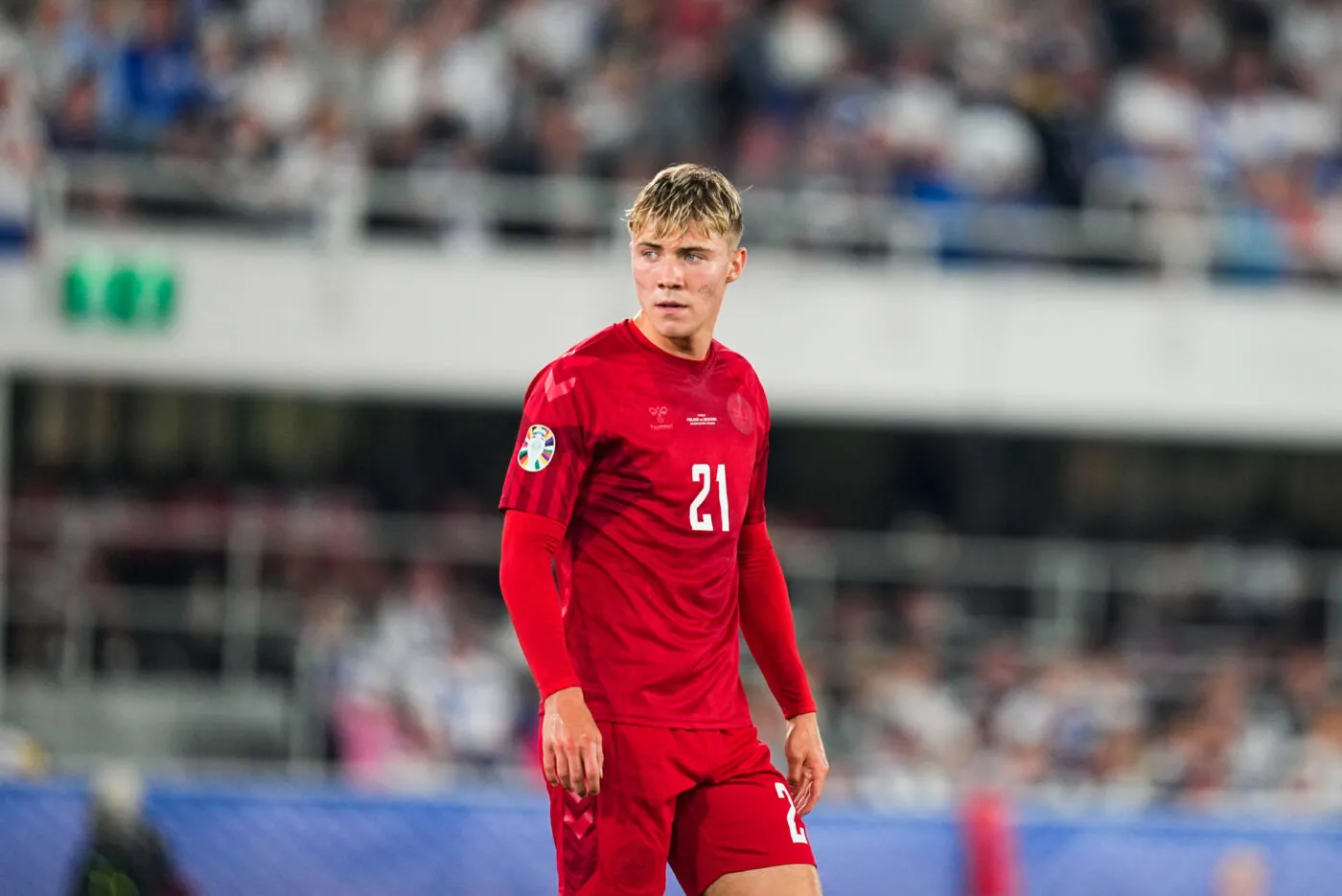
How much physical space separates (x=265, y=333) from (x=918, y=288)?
14.0 ft

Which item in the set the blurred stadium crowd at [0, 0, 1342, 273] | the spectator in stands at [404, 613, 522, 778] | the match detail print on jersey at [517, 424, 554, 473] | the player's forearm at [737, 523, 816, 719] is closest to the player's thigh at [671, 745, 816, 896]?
the player's forearm at [737, 523, 816, 719]

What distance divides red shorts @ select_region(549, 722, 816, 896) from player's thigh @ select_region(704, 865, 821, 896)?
14 millimetres

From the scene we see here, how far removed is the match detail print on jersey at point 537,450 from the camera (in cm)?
439

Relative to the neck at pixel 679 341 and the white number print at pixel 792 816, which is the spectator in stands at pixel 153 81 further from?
the white number print at pixel 792 816

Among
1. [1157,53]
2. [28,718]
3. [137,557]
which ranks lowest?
[28,718]

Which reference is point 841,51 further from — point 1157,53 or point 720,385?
point 720,385

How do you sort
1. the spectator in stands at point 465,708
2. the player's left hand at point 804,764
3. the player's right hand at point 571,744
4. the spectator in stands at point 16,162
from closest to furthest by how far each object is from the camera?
the player's right hand at point 571,744 → the player's left hand at point 804,764 → the spectator in stands at point 465,708 → the spectator in stands at point 16,162

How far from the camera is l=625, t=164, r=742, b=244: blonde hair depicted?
4.42 m

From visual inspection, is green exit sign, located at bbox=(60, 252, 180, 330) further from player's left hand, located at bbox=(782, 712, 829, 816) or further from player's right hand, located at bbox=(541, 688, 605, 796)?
player's right hand, located at bbox=(541, 688, 605, 796)

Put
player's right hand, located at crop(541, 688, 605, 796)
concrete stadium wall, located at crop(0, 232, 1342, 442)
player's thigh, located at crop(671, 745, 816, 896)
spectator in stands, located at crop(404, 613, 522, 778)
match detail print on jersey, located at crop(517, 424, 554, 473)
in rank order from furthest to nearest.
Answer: concrete stadium wall, located at crop(0, 232, 1342, 442) < spectator in stands, located at crop(404, 613, 522, 778) < player's thigh, located at crop(671, 745, 816, 896) < match detail print on jersey, located at crop(517, 424, 554, 473) < player's right hand, located at crop(541, 688, 605, 796)

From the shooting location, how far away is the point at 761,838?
452 centimetres

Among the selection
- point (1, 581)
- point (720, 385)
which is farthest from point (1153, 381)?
point (720, 385)

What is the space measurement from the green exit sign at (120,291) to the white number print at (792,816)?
31.7ft

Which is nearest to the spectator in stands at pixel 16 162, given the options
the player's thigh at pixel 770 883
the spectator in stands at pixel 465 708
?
the spectator in stands at pixel 465 708
